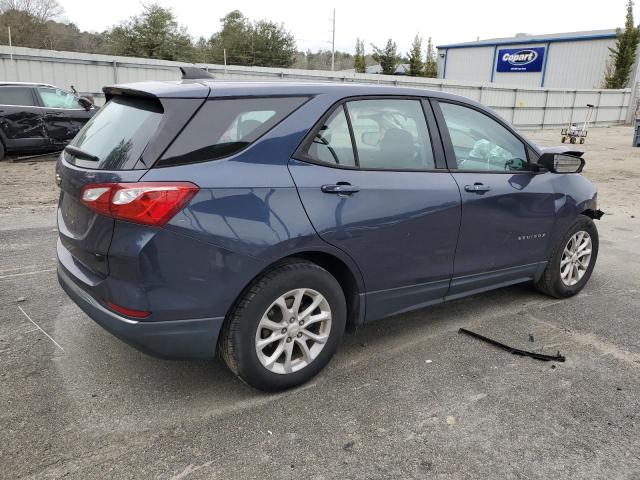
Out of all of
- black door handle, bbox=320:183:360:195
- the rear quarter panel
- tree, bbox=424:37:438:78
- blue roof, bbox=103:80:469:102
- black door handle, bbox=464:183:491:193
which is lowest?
the rear quarter panel

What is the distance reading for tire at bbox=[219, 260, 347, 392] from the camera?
2.76 m

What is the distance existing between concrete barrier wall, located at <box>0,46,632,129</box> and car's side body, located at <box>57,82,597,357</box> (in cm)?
292

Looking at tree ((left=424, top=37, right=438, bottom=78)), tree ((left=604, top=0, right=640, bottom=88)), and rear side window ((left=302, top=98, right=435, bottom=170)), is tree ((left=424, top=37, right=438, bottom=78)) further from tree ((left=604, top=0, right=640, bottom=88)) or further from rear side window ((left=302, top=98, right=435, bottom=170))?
rear side window ((left=302, top=98, right=435, bottom=170))

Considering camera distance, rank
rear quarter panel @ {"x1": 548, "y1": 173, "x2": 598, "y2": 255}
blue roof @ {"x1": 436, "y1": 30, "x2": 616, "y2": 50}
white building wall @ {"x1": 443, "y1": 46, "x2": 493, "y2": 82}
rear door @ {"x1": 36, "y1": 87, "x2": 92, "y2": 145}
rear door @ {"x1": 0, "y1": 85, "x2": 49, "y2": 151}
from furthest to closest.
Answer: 1. white building wall @ {"x1": 443, "y1": 46, "x2": 493, "y2": 82}
2. blue roof @ {"x1": 436, "y1": 30, "x2": 616, "y2": 50}
3. rear door @ {"x1": 36, "y1": 87, "x2": 92, "y2": 145}
4. rear door @ {"x1": 0, "y1": 85, "x2": 49, "y2": 151}
5. rear quarter panel @ {"x1": 548, "y1": 173, "x2": 598, "y2": 255}

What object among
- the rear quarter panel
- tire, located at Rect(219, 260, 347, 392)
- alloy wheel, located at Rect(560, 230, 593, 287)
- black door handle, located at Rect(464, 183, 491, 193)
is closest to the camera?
tire, located at Rect(219, 260, 347, 392)

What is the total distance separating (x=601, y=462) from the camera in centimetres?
253

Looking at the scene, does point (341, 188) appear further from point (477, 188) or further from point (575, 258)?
point (575, 258)

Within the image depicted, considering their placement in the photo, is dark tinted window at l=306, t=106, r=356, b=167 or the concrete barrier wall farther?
the concrete barrier wall

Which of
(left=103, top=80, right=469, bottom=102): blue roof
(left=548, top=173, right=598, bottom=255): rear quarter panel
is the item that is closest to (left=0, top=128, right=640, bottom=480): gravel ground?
(left=548, top=173, right=598, bottom=255): rear quarter panel

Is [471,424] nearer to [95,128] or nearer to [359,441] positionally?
[359,441]

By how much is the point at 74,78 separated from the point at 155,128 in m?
16.1

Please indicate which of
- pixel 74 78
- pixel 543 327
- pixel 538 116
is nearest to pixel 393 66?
pixel 538 116

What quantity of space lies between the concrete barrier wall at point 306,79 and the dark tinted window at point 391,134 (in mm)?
2653

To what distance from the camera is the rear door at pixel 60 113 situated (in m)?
11.7
